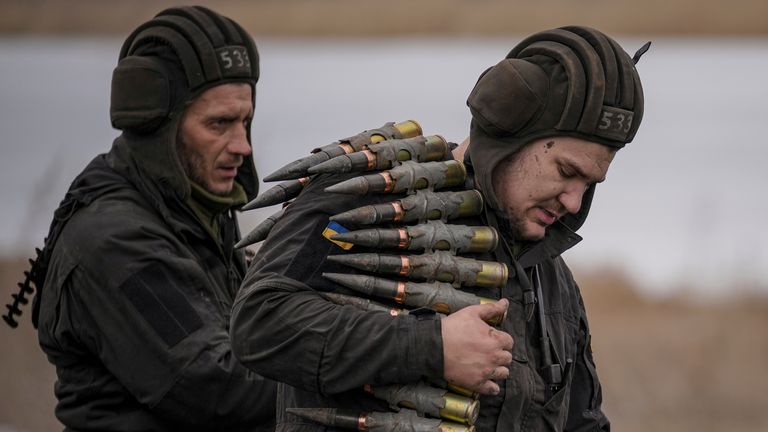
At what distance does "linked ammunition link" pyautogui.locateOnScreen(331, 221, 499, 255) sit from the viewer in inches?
189

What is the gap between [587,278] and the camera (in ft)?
37.5

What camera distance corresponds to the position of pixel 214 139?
6699 millimetres

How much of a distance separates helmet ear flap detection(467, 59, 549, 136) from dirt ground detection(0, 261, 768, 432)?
5.09 meters

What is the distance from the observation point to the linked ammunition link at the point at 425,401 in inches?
188

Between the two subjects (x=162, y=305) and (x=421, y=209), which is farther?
(x=162, y=305)

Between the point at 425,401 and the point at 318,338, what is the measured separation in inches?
15.2

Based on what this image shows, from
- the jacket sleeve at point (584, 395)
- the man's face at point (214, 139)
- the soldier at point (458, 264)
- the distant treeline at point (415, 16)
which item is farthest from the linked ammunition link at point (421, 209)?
the distant treeline at point (415, 16)

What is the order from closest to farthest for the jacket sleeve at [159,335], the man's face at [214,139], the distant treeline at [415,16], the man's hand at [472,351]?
1. the man's hand at [472,351]
2. the jacket sleeve at [159,335]
3. the man's face at [214,139]
4. the distant treeline at [415,16]

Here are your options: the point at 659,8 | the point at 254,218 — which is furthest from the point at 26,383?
the point at 659,8

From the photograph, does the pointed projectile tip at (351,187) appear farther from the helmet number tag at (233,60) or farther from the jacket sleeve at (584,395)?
the helmet number tag at (233,60)

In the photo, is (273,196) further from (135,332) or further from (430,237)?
(135,332)

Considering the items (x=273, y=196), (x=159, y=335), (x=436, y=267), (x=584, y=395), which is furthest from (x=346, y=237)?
(x=159, y=335)

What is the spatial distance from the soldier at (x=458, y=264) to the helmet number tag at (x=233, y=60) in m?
1.78

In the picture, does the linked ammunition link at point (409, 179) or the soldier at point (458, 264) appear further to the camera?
the linked ammunition link at point (409, 179)
